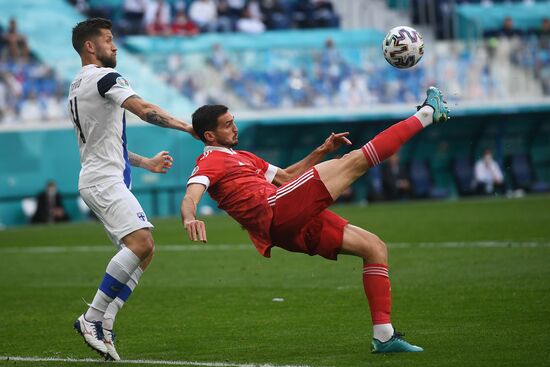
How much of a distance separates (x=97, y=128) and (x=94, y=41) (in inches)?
29.4

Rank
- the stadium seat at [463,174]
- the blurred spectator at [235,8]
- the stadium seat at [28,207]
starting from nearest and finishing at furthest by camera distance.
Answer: the stadium seat at [28,207], the stadium seat at [463,174], the blurred spectator at [235,8]

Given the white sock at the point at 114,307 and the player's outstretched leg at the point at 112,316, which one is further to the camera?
the white sock at the point at 114,307

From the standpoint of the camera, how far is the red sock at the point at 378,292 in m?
8.48

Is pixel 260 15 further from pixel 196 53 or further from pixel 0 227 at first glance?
pixel 0 227

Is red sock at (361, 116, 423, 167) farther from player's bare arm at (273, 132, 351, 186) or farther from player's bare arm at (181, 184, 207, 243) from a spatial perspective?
player's bare arm at (181, 184, 207, 243)

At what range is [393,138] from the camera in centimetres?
843

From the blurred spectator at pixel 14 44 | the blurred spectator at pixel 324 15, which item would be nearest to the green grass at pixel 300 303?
the blurred spectator at pixel 14 44

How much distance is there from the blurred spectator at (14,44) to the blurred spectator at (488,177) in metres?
13.9

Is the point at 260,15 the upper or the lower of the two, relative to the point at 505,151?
upper

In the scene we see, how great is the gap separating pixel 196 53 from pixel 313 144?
5045 mm

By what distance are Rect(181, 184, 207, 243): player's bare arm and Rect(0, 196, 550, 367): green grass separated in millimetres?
1152

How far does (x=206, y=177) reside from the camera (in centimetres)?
857

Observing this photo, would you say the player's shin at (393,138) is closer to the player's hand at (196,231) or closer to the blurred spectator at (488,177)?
the player's hand at (196,231)

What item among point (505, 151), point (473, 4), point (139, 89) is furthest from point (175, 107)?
point (473, 4)
